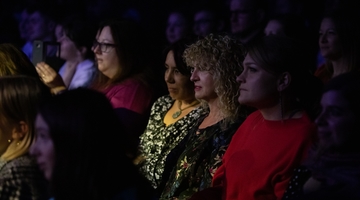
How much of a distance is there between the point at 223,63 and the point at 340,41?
0.65m

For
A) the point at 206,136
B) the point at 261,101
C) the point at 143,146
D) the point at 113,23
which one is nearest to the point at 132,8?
the point at 113,23

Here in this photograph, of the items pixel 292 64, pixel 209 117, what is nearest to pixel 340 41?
pixel 209 117

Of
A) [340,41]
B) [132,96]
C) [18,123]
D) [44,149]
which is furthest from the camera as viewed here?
[132,96]

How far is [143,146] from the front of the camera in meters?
4.40

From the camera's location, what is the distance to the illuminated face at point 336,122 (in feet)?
9.33

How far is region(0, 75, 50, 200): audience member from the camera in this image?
296 centimetres

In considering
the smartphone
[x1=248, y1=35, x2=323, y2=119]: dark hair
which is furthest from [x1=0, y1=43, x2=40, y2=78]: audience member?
[x1=248, y1=35, x2=323, y2=119]: dark hair

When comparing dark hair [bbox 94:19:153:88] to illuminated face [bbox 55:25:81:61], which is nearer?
dark hair [bbox 94:19:153:88]

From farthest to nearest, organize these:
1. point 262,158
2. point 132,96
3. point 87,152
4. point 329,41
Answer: point 132,96 → point 329,41 → point 262,158 → point 87,152

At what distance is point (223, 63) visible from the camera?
3.88 m

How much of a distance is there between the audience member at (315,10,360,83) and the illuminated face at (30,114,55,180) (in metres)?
1.78

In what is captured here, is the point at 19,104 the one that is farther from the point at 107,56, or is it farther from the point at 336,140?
the point at 107,56

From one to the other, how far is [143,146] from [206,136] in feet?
2.19

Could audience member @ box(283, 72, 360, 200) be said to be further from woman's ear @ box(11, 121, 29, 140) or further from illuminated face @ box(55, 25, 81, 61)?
illuminated face @ box(55, 25, 81, 61)
